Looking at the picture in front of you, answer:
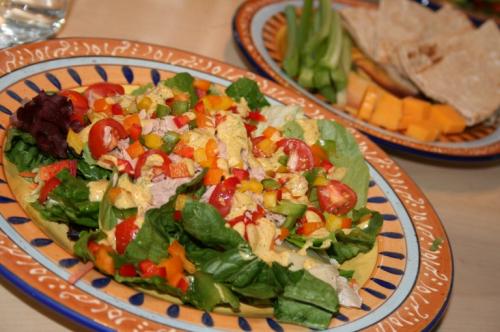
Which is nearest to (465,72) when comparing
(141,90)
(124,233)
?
(141,90)

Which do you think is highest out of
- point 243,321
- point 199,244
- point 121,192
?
point 121,192

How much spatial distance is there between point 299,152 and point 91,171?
33.1 inches

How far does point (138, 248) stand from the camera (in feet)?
6.51

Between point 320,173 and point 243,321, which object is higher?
point 320,173

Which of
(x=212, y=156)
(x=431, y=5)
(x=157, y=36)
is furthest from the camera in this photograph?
(x=431, y=5)

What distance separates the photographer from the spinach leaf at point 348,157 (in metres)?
2.75

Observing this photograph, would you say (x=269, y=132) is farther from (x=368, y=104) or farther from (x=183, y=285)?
(x=368, y=104)

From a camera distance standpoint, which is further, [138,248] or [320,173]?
[320,173]

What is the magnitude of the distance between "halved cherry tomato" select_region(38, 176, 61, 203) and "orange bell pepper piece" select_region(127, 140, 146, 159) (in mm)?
269

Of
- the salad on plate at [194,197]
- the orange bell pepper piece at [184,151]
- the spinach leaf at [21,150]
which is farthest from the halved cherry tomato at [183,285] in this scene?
the spinach leaf at [21,150]

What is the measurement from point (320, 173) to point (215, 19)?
2.00m

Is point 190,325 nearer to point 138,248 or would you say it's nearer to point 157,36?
point 138,248

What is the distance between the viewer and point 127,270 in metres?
1.96

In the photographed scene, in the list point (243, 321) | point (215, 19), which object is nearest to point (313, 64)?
point (215, 19)
